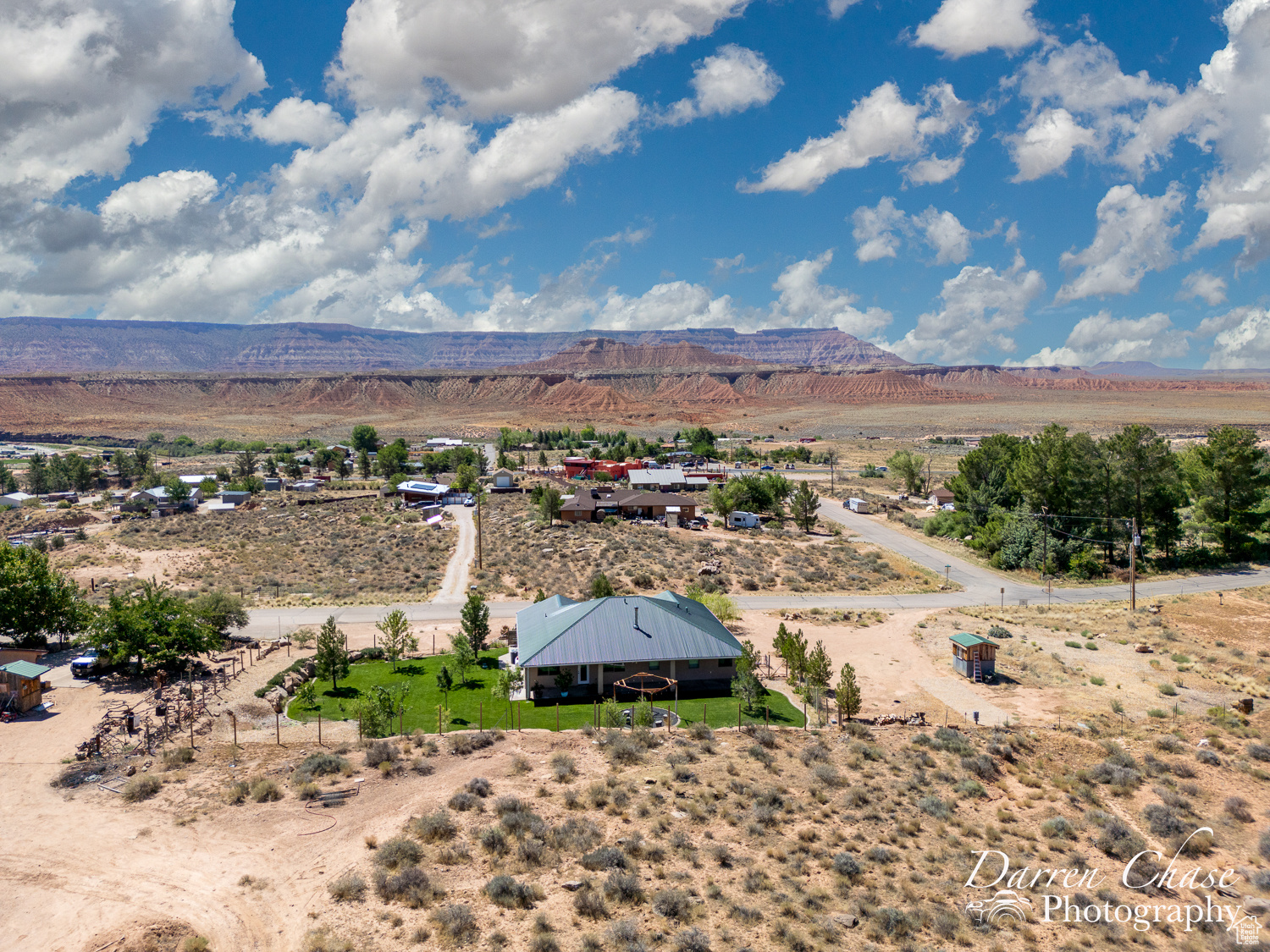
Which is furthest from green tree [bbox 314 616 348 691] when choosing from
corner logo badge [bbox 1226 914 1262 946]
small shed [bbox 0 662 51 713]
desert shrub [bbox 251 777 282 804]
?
corner logo badge [bbox 1226 914 1262 946]

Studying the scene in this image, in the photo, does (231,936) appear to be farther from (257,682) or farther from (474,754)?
(257,682)

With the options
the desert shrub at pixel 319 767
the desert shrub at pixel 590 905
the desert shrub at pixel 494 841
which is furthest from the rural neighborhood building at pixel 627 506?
the desert shrub at pixel 590 905

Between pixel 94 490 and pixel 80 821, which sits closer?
pixel 80 821

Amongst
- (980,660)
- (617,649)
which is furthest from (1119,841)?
(617,649)

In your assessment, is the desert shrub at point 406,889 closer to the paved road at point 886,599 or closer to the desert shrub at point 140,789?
the desert shrub at point 140,789

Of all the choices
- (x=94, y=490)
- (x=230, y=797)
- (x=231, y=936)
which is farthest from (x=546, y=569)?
(x=94, y=490)

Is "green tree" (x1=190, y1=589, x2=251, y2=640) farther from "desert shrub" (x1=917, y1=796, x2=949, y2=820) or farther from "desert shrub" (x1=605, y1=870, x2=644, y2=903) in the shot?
"desert shrub" (x1=917, y1=796, x2=949, y2=820)
